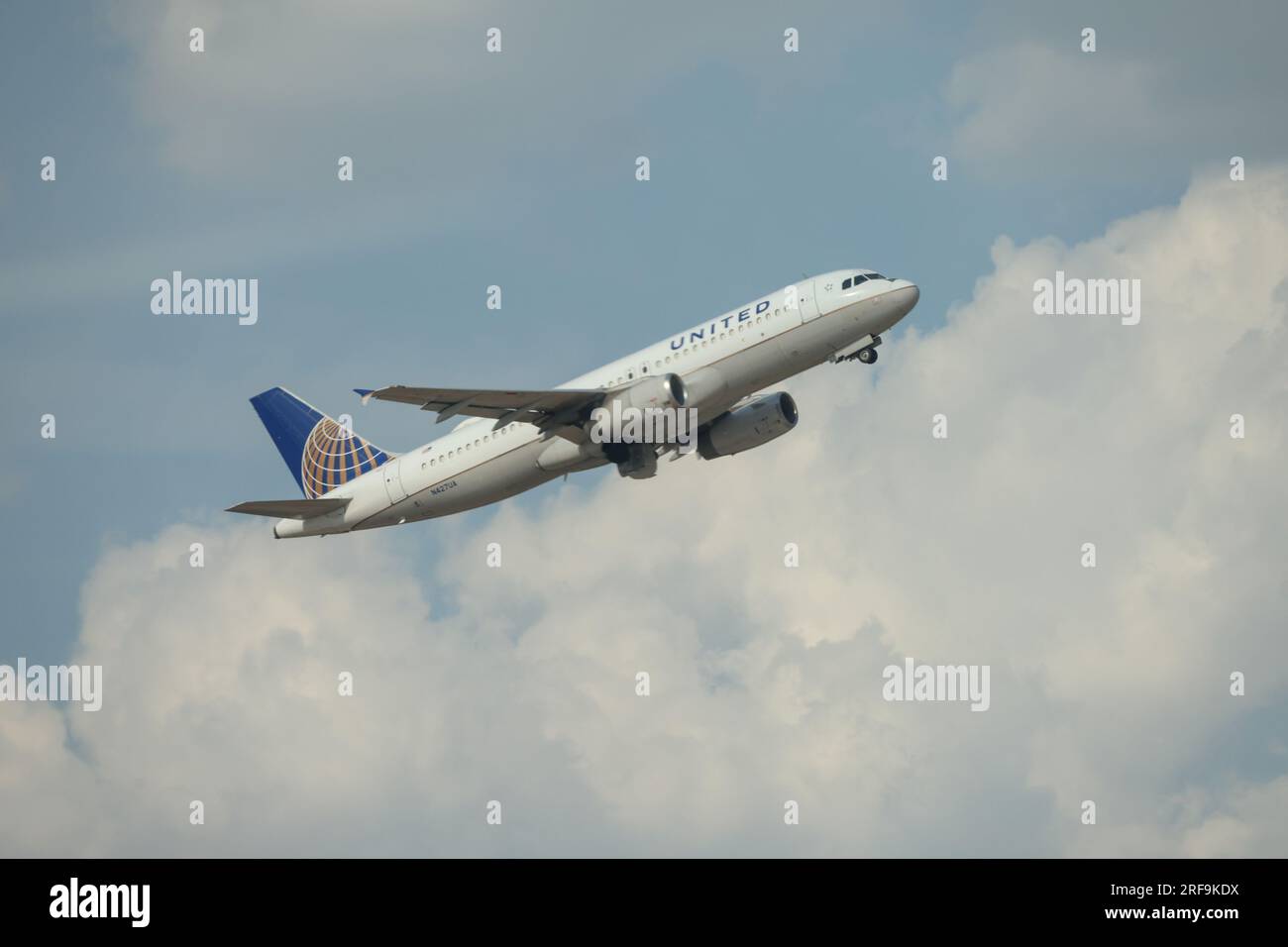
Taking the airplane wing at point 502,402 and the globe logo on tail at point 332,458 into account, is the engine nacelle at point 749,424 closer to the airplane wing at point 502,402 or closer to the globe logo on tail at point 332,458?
the airplane wing at point 502,402

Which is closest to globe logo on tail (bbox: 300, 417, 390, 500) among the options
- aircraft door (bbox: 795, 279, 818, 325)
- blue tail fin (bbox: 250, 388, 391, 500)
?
blue tail fin (bbox: 250, 388, 391, 500)

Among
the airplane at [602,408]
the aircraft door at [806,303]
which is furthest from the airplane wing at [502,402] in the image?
the aircraft door at [806,303]

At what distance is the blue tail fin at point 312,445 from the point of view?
85188 mm

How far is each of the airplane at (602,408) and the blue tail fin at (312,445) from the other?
0.10 m

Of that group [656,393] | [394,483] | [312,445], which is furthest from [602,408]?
[312,445]

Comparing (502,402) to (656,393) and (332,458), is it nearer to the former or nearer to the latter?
(656,393)

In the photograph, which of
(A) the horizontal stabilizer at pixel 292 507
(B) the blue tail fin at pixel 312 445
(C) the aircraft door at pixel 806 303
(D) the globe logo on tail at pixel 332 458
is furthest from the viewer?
(B) the blue tail fin at pixel 312 445

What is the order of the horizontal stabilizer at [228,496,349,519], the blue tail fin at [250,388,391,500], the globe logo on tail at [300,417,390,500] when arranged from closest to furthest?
the horizontal stabilizer at [228,496,349,519] < the globe logo on tail at [300,417,390,500] < the blue tail fin at [250,388,391,500]

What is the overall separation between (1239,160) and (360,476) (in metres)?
38.6

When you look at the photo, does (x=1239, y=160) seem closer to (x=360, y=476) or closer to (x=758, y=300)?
(x=758, y=300)

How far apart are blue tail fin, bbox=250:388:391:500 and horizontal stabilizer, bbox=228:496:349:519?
2.74m

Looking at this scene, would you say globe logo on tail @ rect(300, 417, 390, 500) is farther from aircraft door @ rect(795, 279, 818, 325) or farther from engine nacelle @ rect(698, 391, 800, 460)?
aircraft door @ rect(795, 279, 818, 325)

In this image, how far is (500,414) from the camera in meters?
75.7

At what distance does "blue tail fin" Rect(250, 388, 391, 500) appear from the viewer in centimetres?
8519
